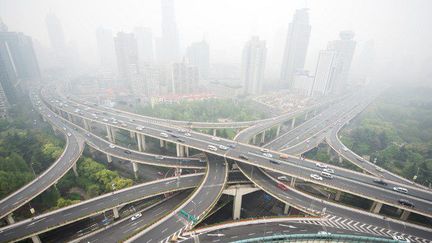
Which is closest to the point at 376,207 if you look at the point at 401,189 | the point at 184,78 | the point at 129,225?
the point at 401,189

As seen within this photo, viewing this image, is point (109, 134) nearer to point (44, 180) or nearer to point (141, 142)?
point (141, 142)

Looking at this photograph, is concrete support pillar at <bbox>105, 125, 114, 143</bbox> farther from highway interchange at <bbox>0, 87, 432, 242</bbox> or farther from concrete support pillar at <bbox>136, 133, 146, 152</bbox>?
concrete support pillar at <bbox>136, 133, 146, 152</bbox>

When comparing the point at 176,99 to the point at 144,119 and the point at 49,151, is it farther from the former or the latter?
the point at 49,151

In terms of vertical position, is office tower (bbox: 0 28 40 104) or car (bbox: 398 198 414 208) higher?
office tower (bbox: 0 28 40 104)

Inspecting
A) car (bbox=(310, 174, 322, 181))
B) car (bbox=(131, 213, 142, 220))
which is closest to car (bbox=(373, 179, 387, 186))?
car (bbox=(310, 174, 322, 181))

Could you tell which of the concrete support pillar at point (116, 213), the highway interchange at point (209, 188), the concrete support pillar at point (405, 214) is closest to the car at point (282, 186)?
the highway interchange at point (209, 188)

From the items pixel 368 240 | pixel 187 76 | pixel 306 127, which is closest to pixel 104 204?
pixel 368 240
